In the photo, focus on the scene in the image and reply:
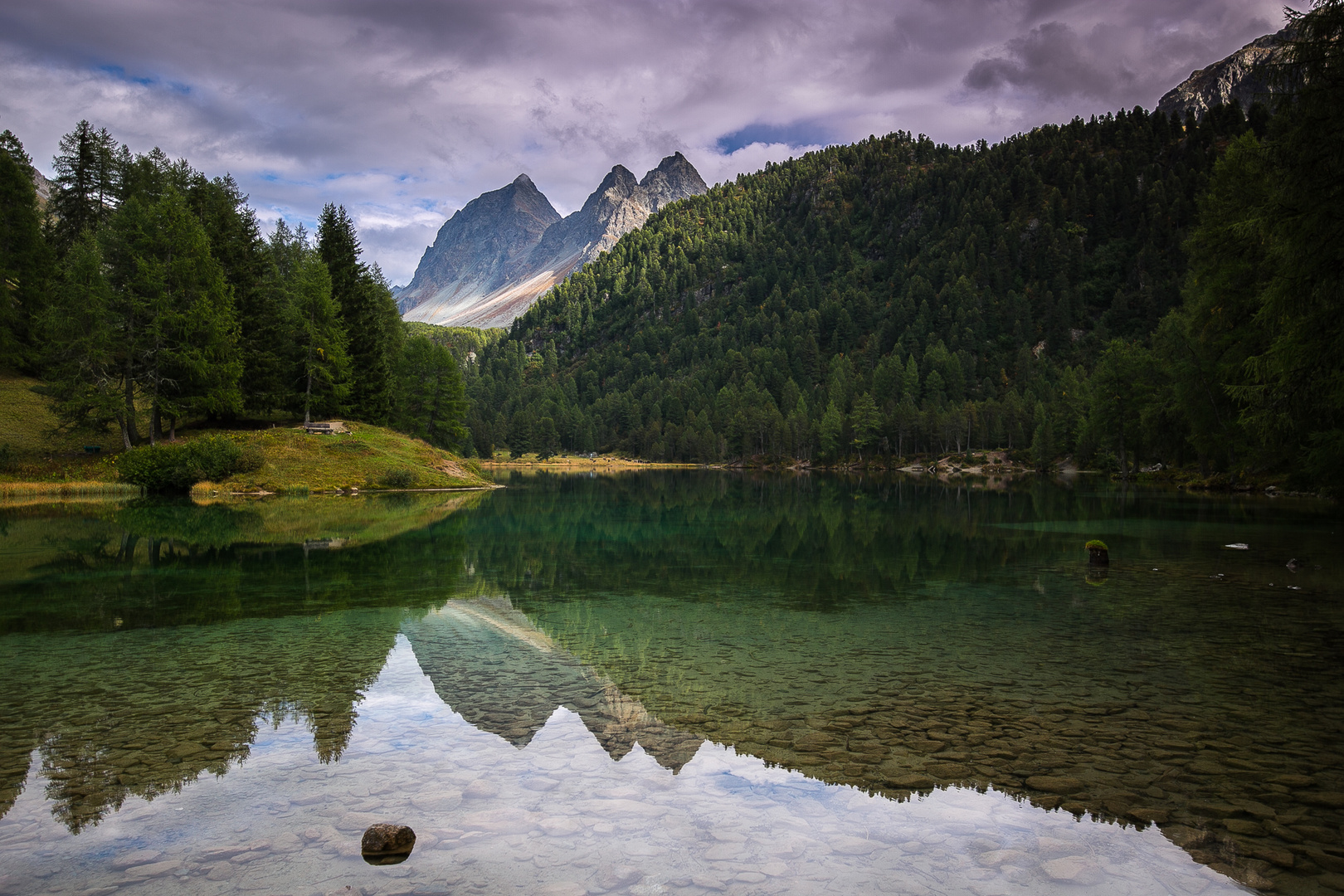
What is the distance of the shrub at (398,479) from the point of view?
59312 mm

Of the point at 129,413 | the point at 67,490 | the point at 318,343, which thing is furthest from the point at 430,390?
the point at 67,490

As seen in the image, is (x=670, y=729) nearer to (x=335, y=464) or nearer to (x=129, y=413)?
(x=335, y=464)

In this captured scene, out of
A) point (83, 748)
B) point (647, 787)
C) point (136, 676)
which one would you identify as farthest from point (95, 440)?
point (647, 787)

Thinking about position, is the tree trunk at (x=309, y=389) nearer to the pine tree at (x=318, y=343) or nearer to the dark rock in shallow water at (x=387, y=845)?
the pine tree at (x=318, y=343)

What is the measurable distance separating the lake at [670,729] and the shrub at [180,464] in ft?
88.5

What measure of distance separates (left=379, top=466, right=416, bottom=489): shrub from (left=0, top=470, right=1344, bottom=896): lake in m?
35.3

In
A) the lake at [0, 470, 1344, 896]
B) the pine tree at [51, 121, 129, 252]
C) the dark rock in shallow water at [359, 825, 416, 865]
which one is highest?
the pine tree at [51, 121, 129, 252]

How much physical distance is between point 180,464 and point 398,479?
15340 mm

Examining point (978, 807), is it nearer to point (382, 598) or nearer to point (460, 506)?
point (382, 598)

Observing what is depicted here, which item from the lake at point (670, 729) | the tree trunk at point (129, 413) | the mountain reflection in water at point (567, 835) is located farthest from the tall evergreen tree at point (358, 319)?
the mountain reflection in water at point (567, 835)

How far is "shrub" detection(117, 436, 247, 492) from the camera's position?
156 ft

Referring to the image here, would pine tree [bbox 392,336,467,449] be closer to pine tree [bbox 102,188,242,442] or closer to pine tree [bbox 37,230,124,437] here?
pine tree [bbox 102,188,242,442]

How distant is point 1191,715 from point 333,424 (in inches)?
2475

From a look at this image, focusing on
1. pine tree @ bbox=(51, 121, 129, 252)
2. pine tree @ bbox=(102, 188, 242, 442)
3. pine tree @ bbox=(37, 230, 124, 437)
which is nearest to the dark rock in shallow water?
pine tree @ bbox=(37, 230, 124, 437)
